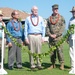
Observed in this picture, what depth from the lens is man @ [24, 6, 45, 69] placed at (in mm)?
10094

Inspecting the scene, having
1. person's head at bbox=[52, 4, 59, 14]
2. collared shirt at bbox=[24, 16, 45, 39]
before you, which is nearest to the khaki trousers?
collared shirt at bbox=[24, 16, 45, 39]

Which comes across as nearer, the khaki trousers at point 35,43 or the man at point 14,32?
the khaki trousers at point 35,43

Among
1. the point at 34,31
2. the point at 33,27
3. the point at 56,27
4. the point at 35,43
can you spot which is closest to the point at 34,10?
the point at 33,27

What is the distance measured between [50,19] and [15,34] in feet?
4.35

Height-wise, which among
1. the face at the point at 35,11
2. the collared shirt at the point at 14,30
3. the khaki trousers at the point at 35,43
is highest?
the face at the point at 35,11

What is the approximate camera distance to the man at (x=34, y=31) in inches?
397

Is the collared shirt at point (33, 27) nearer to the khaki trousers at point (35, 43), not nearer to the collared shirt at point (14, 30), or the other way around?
the khaki trousers at point (35, 43)

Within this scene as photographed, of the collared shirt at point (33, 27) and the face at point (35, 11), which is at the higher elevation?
the face at point (35, 11)

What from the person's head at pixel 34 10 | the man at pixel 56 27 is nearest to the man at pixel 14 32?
the person's head at pixel 34 10

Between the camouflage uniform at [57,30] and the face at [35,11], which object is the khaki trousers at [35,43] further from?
the face at [35,11]

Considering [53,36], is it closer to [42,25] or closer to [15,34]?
[42,25]

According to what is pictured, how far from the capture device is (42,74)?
31.0 ft

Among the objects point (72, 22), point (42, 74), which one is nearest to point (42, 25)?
point (72, 22)

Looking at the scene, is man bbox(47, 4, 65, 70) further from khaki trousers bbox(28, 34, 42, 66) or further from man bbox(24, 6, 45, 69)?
khaki trousers bbox(28, 34, 42, 66)
